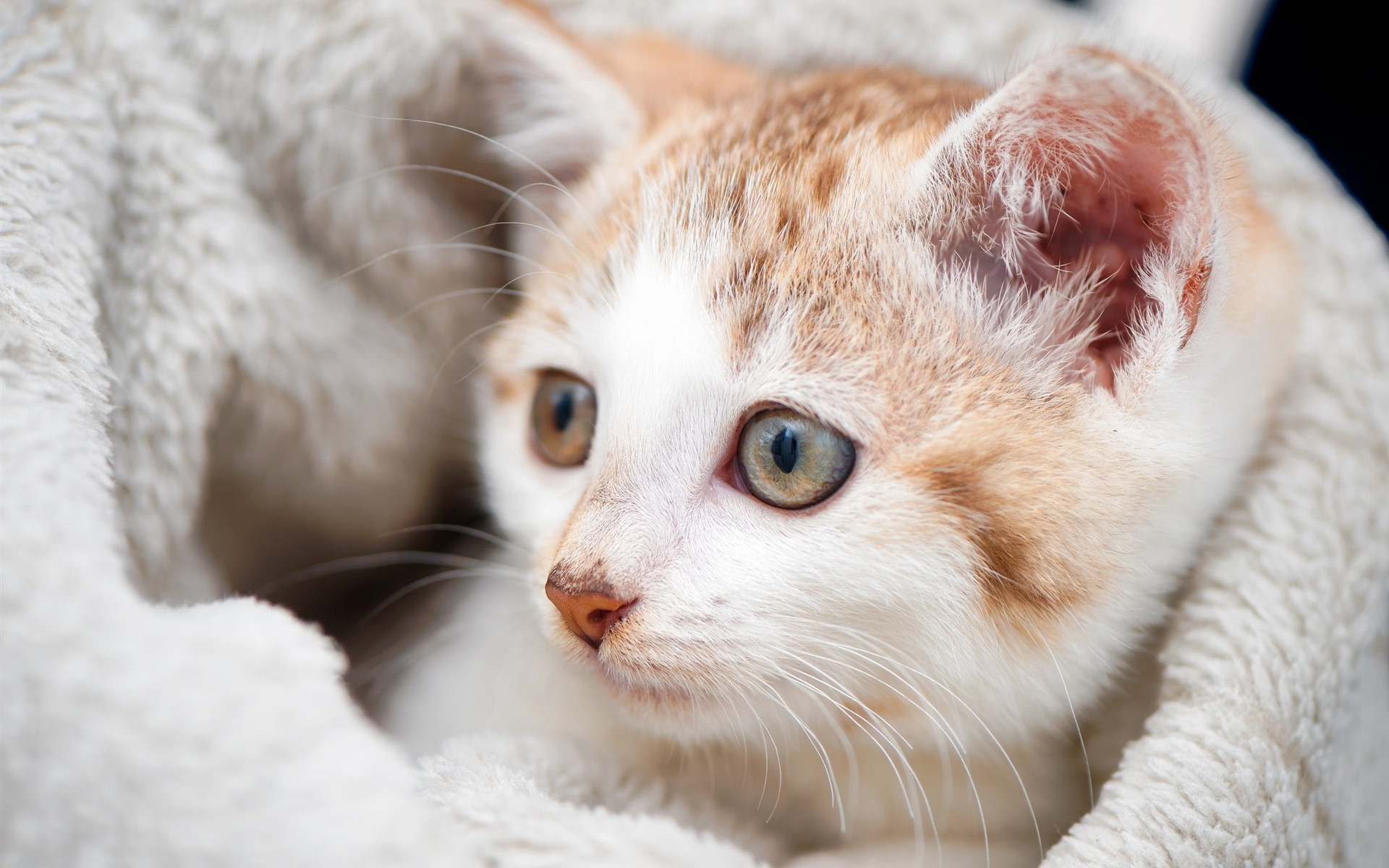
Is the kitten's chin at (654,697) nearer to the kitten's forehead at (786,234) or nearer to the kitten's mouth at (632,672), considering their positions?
the kitten's mouth at (632,672)

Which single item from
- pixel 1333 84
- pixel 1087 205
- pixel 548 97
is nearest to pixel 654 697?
pixel 1087 205

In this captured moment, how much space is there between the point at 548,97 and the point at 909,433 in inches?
20.0

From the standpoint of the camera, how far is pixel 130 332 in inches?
31.3

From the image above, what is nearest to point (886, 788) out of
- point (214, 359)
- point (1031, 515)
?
point (1031, 515)

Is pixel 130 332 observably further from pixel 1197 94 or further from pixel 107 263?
pixel 1197 94

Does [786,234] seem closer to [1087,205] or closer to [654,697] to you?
[1087,205]

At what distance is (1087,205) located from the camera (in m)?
0.68

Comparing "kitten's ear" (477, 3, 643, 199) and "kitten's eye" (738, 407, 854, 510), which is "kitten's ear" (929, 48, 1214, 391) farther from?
"kitten's ear" (477, 3, 643, 199)

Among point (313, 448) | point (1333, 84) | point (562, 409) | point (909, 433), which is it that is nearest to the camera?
point (909, 433)

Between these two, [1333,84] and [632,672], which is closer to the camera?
[632,672]

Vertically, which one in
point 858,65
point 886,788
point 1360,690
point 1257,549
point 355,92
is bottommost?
point 886,788

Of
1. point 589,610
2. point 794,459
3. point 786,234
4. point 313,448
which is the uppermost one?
point 786,234

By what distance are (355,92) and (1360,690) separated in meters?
1.07

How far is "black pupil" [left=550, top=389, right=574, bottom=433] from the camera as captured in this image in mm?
848
